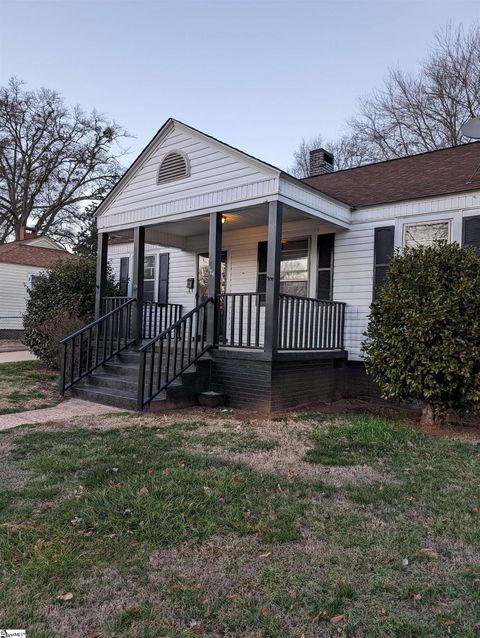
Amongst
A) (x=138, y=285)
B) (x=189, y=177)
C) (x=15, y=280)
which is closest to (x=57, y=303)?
(x=138, y=285)

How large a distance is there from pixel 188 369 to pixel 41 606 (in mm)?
4833

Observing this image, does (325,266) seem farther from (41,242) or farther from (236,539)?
(41,242)

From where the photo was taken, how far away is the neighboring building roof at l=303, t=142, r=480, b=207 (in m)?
7.53

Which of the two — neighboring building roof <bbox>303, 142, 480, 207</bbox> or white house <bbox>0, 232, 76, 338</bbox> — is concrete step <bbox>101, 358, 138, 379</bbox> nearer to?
neighboring building roof <bbox>303, 142, 480, 207</bbox>

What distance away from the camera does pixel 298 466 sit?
4055 millimetres

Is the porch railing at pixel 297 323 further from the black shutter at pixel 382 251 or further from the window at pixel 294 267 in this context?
the window at pixel 294 267

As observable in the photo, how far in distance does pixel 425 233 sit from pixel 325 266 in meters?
1.87

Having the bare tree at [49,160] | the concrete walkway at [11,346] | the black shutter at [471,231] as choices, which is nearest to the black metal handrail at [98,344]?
the black shutter at [471,231]

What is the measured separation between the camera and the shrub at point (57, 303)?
9805 millimetres

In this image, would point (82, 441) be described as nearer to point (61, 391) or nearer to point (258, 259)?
point (61, 391)

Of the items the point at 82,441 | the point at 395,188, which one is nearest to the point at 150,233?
the point at 395,188

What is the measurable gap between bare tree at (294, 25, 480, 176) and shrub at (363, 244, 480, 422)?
15073 millimetres

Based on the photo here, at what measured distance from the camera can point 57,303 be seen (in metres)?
10.2

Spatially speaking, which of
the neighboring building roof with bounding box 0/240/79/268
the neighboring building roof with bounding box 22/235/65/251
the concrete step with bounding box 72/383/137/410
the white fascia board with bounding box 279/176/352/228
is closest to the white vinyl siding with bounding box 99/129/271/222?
the white fascia board with bounding box 279/176/352/228
